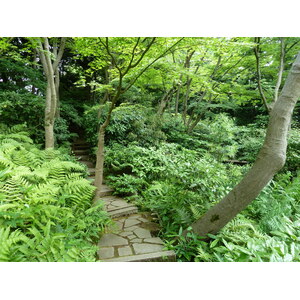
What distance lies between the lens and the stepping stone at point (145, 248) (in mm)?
2244

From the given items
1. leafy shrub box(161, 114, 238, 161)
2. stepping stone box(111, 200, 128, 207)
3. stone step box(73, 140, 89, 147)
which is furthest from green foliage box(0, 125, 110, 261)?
leafy shrub box(161, 114, 238, 161)

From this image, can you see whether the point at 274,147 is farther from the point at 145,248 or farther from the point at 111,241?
the point at 111,241

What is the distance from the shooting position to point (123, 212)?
324cm

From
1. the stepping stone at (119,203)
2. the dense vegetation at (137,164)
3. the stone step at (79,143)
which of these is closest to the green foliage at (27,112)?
the dense vegetation at (137,164)

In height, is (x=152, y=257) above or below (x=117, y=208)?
above

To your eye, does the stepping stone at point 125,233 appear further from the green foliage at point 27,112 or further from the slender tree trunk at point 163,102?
the slender tree trunk at point 163,102

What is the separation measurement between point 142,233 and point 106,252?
0.63 meters

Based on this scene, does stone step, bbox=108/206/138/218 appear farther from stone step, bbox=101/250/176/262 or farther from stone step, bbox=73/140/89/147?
stone step, bbox=73/140/89/147

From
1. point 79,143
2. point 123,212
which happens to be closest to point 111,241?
point 123,212

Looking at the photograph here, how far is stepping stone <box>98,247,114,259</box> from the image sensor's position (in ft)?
7.03

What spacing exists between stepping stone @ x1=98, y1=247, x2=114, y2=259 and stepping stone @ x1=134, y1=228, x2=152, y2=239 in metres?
0.47

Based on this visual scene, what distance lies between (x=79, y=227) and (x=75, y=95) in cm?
695

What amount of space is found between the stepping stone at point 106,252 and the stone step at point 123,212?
2.84ft
